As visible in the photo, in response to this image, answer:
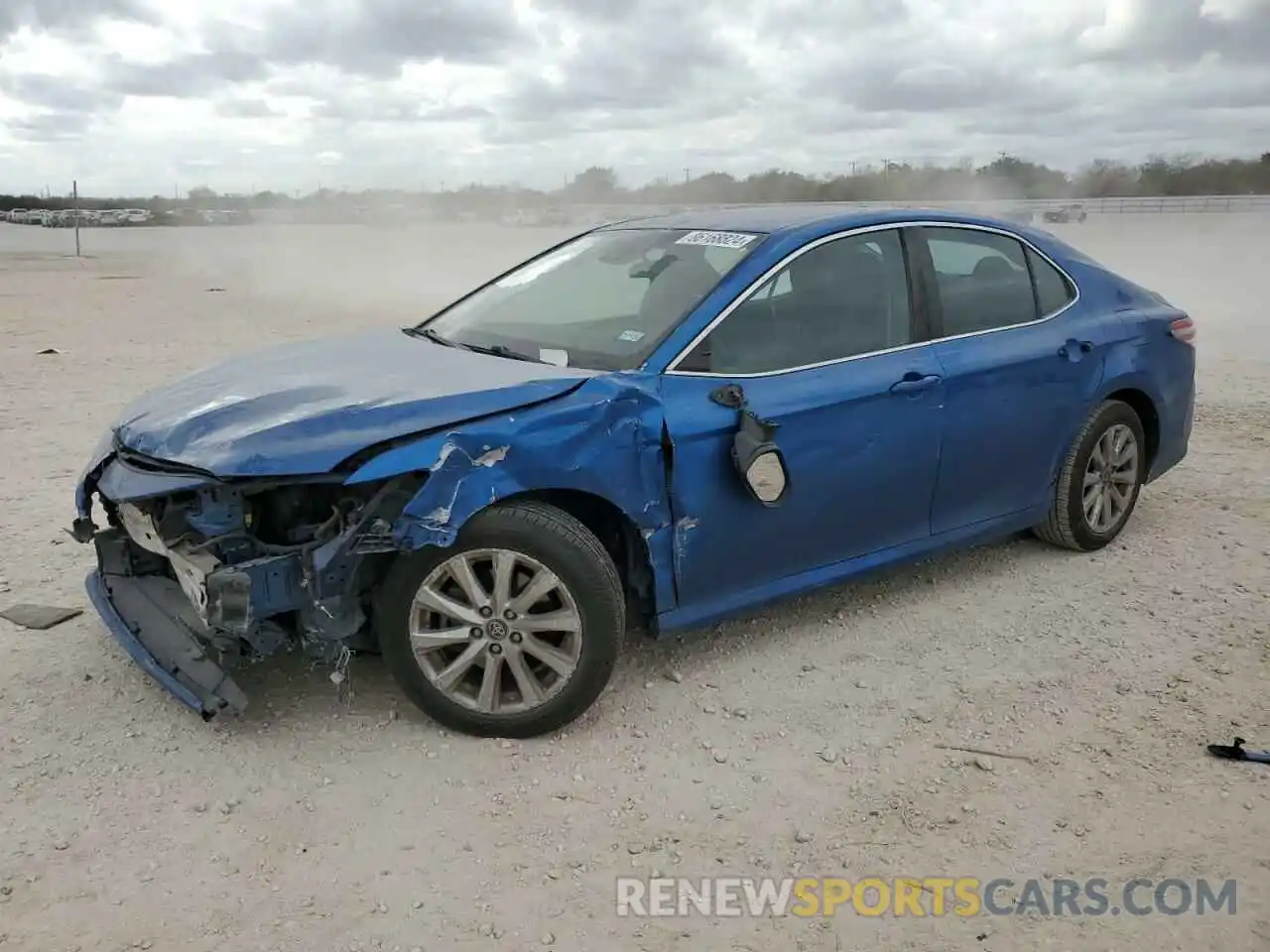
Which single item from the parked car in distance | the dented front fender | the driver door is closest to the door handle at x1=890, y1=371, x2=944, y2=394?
the driver door

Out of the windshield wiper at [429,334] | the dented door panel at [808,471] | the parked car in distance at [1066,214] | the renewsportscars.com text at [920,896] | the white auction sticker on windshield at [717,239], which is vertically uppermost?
the parked car in distance at [1066,214]

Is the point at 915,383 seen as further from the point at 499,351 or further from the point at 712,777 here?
the point at 712,777

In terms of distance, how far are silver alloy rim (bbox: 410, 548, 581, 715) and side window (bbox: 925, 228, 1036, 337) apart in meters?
2.11

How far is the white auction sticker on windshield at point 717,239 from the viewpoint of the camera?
4.35m

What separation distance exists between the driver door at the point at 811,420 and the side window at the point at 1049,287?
2.84 ft

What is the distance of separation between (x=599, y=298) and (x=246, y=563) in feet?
6.05

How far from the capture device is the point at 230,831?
3.17m

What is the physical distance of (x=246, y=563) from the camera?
3322 millimetres

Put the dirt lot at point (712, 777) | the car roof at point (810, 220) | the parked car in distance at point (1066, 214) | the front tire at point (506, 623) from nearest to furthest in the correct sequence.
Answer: the dirt lot at point (712, 777), the front tire at point (506, 623), the car roof at point (810, 220), the parked car in distance at point (1066, 214)

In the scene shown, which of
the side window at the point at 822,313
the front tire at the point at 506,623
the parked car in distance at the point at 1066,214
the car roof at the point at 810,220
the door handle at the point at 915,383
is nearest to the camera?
the front tire at the point at 506,623

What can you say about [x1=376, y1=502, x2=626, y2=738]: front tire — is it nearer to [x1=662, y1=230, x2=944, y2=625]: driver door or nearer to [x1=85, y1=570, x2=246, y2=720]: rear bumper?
[x1=662, y1=230, x2=944, y2=625]: driver door

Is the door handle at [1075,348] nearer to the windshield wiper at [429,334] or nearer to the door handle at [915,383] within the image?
the door handle at [915,383]

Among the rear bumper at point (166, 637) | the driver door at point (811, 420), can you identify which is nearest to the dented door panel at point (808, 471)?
the driver door at point (811, 420)

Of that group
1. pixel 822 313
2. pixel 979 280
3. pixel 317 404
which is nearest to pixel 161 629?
pixel 317 404
